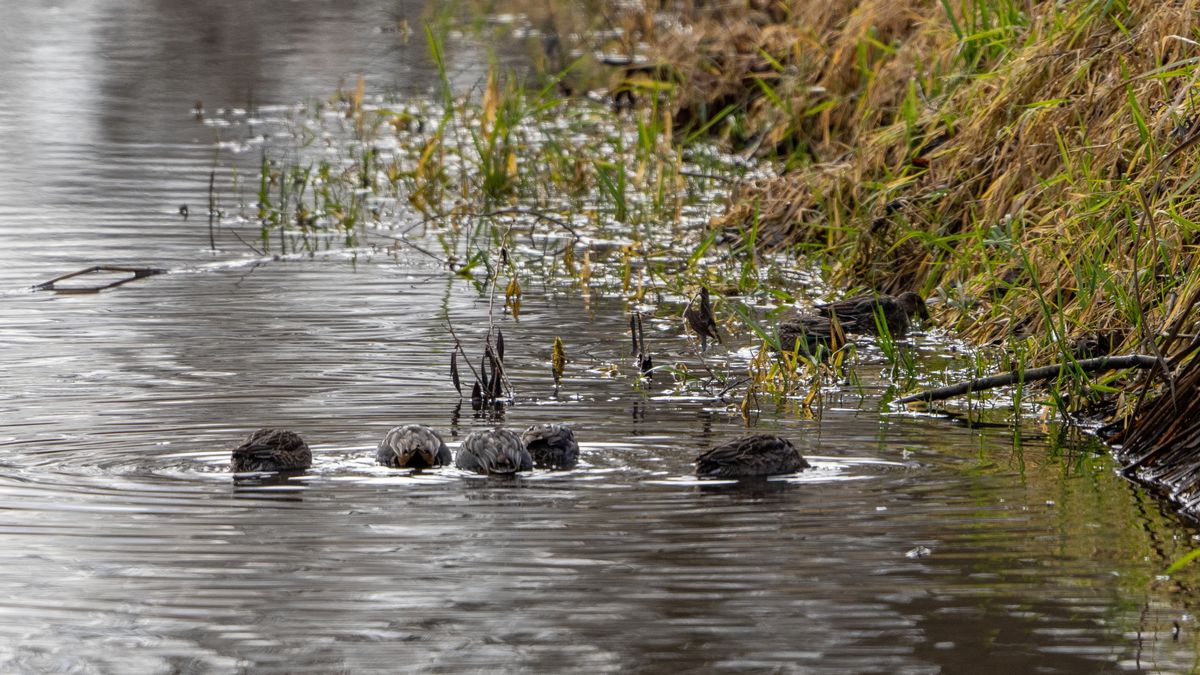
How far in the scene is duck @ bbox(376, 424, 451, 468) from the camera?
5.82 metres

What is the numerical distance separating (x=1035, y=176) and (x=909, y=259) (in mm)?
1060

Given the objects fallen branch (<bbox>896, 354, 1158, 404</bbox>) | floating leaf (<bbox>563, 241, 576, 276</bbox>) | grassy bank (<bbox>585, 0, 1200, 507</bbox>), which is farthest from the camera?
floating leaf (<bbox>563, 241, 576, 276</bbox>)

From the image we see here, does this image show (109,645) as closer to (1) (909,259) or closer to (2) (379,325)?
(2) (379,325)

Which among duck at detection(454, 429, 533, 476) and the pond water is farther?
duck at detection(454, 429, 533, 476)

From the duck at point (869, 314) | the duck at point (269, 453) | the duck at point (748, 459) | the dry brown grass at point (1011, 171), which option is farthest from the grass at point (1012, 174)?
the duck at point (269, 453)

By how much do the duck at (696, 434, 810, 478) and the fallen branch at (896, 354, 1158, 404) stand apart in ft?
3.59

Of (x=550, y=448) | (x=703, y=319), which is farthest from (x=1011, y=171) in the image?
(x=550, y=448)

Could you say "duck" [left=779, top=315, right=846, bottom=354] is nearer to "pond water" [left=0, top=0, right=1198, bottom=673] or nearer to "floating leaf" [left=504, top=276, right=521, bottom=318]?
"pond water" [left=0, top=0, right=1198, bottom=673]

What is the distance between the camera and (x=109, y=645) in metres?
4.38

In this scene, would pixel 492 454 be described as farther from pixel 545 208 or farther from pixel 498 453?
pixel 545 208

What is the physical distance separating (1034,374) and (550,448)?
186cm

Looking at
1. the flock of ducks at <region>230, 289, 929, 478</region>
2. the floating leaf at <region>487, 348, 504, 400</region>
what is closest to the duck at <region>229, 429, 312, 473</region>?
the flock of ducks at <region>230, 289, 929, 478</region>

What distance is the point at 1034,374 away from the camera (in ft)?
21.8

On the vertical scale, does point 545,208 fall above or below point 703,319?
above
